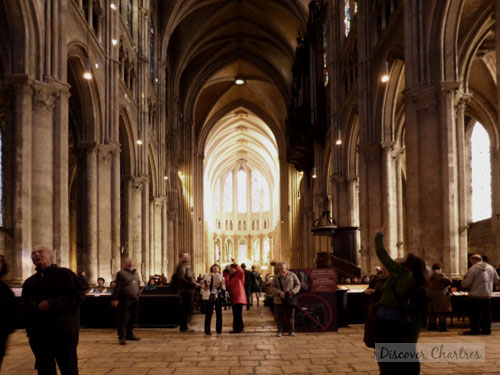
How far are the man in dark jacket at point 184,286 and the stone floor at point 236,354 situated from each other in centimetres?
44

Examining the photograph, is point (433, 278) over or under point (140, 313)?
over

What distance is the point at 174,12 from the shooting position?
110 feet

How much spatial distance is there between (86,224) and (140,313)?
657 cm

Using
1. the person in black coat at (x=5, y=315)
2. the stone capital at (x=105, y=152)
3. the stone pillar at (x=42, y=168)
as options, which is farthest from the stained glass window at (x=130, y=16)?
the person in black coat at (x=5, y=315)

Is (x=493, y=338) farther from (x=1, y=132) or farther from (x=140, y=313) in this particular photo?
(x=1, y=132)

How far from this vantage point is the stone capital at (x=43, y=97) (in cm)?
1388

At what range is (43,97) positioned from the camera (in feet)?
46.0

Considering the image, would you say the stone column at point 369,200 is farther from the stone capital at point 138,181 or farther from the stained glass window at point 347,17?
the stone capital at point 138,181

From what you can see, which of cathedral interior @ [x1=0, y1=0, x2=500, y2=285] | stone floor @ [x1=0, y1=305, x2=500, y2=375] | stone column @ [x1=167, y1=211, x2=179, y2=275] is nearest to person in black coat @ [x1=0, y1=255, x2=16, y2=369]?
stone floor @ [x1=0, y1=305, x2=500, y2=375]

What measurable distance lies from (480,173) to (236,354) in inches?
845

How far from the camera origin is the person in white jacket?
33.2 ft

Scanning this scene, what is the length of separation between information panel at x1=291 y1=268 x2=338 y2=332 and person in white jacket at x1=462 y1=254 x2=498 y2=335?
2.68 metres

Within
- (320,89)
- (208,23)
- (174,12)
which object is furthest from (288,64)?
(320,89)

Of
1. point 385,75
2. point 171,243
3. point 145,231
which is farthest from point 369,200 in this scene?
point 171,243
